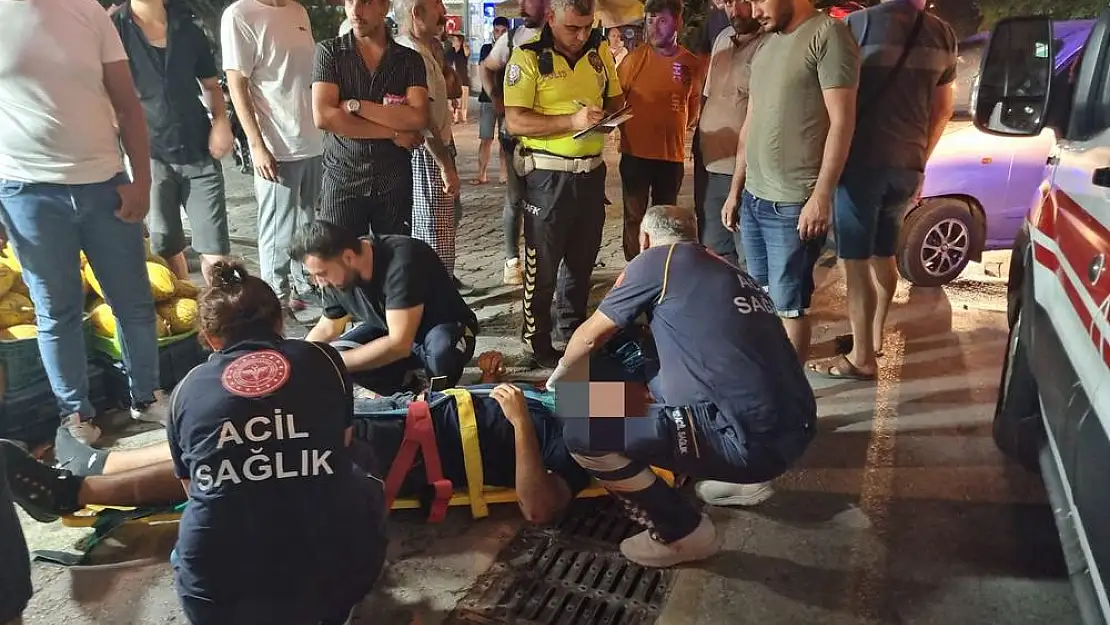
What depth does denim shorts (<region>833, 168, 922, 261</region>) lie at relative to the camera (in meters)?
3.95

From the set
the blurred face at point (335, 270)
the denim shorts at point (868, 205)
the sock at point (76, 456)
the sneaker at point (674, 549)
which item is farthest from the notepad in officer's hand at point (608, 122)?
the sock at point (76, 456)

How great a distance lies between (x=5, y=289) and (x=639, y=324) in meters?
A: 2.75

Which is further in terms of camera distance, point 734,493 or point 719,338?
point 734,493

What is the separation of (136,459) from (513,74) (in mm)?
2379

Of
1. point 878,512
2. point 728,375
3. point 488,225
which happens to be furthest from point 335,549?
point 488,225

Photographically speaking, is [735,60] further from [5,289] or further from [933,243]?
[5,289]

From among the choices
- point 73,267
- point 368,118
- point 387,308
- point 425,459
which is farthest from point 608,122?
point 73,267

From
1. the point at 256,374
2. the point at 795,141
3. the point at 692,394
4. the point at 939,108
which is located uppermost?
the point at 939,108

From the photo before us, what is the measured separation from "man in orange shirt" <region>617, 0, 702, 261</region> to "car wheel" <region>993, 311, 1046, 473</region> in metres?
2.26

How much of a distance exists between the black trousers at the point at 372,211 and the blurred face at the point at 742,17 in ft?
6.11

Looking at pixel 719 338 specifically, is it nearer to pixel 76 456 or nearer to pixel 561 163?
pixel 561 163

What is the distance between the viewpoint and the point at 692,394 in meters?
2.68

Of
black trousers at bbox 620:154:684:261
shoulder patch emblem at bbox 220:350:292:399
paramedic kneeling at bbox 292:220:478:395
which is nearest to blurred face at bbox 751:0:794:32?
black trousers at bbox 620:154:684:261

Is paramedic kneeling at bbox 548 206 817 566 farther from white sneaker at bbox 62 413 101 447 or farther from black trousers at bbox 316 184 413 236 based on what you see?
white sneaker at bbox 62 413 101 447
